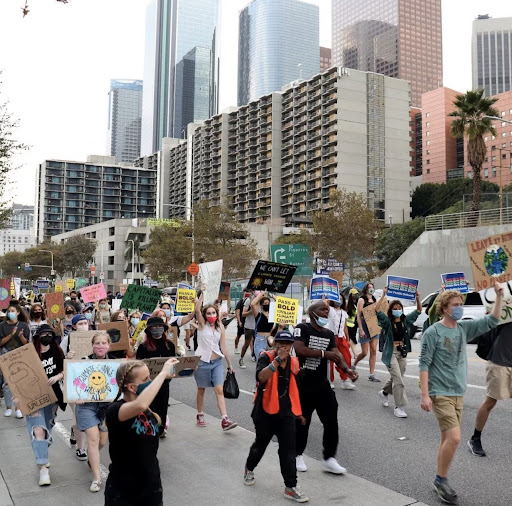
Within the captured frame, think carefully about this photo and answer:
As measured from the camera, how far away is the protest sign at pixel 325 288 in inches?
476

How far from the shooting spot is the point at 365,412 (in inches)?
330

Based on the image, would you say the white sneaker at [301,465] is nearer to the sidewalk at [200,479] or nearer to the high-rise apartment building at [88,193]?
the sidewalk at [200,479]

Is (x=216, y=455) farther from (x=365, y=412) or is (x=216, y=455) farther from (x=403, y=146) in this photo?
(x=403, y=146)

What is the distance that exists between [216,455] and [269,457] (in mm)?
596

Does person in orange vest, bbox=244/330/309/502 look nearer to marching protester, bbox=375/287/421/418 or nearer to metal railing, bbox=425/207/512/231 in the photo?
marching protester, bbox=375/287/421/418

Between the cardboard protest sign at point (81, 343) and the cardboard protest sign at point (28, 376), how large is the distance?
541 mm

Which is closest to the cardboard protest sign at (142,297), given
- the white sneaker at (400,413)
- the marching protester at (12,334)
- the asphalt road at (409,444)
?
the asphalt road at (409,444)

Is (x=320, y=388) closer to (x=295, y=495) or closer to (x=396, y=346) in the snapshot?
(x=295, y=495)

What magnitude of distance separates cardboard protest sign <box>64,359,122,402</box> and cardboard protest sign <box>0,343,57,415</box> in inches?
23.3

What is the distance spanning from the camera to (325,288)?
486 inches

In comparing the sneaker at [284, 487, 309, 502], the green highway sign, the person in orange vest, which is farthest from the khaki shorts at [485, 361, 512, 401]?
the green highway sign

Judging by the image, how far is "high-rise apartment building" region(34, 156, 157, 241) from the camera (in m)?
146

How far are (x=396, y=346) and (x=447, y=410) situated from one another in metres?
3.40

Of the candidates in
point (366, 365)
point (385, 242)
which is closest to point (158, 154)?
point (385, 242)
